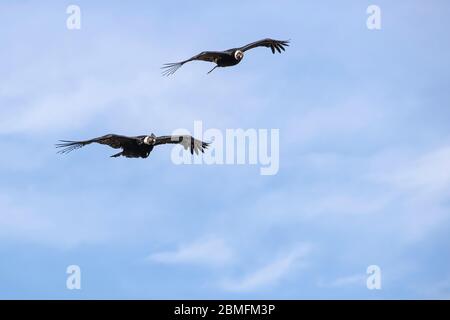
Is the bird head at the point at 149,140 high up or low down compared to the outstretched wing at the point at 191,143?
down

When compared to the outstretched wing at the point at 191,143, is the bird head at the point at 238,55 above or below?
above

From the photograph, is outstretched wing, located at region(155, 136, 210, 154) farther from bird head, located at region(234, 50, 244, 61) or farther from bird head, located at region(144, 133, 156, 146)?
bird head, located at region(234, 50, 244, 61)

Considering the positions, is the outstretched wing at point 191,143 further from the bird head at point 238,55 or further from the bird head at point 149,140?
the bird head at point 238,55

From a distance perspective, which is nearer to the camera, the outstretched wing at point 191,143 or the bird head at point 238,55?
the bird head at point 238,55

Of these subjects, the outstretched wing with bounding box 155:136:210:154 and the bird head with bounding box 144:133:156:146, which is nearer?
the bird head with bounding box 144:133:156:146

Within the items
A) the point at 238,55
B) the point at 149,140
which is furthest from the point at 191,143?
the point at 238,55

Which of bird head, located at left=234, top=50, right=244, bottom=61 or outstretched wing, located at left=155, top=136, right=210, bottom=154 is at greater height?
bird head, located at left=234, top=50, right=244, bottom=61

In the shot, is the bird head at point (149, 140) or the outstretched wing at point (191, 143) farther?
the outstretched wing at point (191, 143)

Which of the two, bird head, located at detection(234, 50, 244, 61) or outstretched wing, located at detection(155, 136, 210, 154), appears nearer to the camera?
bird head, located at detection(234, 50, 244, 61)
